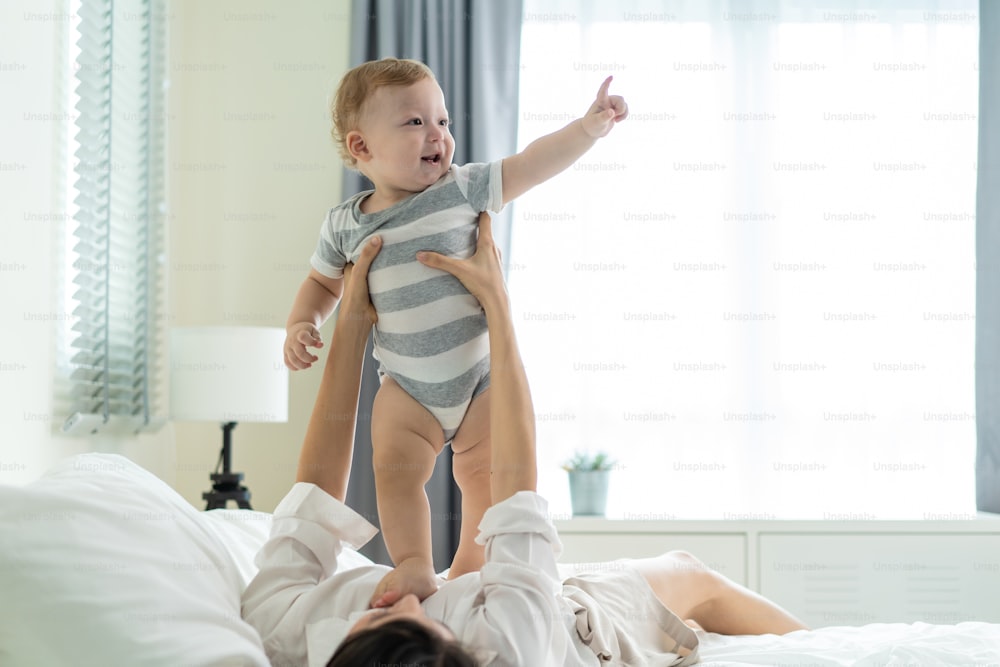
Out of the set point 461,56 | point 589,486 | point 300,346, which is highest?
point 461,56

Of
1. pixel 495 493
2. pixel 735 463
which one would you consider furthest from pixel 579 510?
pixel 495 493

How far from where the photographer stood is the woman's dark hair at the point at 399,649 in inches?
39.5

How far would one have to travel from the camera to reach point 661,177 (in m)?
3.79

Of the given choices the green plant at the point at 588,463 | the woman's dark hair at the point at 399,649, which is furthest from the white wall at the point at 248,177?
the woman's dark hair at the point at 399,649

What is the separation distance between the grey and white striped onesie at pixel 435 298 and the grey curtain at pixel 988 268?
2.71 meters

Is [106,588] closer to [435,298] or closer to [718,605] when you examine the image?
[435,298]

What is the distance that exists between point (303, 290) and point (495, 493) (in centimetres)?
65

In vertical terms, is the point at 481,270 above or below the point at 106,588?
above

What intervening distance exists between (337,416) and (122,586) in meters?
0.43

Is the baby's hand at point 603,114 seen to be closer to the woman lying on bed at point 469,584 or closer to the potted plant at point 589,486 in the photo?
the woman lying on bed at point 469,584

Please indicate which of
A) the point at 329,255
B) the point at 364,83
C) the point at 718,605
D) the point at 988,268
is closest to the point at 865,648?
the point at 718,605

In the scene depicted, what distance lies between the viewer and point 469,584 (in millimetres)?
1287

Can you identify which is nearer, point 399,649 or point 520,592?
point 399,649

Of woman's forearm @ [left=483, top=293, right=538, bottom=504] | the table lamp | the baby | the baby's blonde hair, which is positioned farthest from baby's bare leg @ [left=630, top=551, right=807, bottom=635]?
the table lamp
